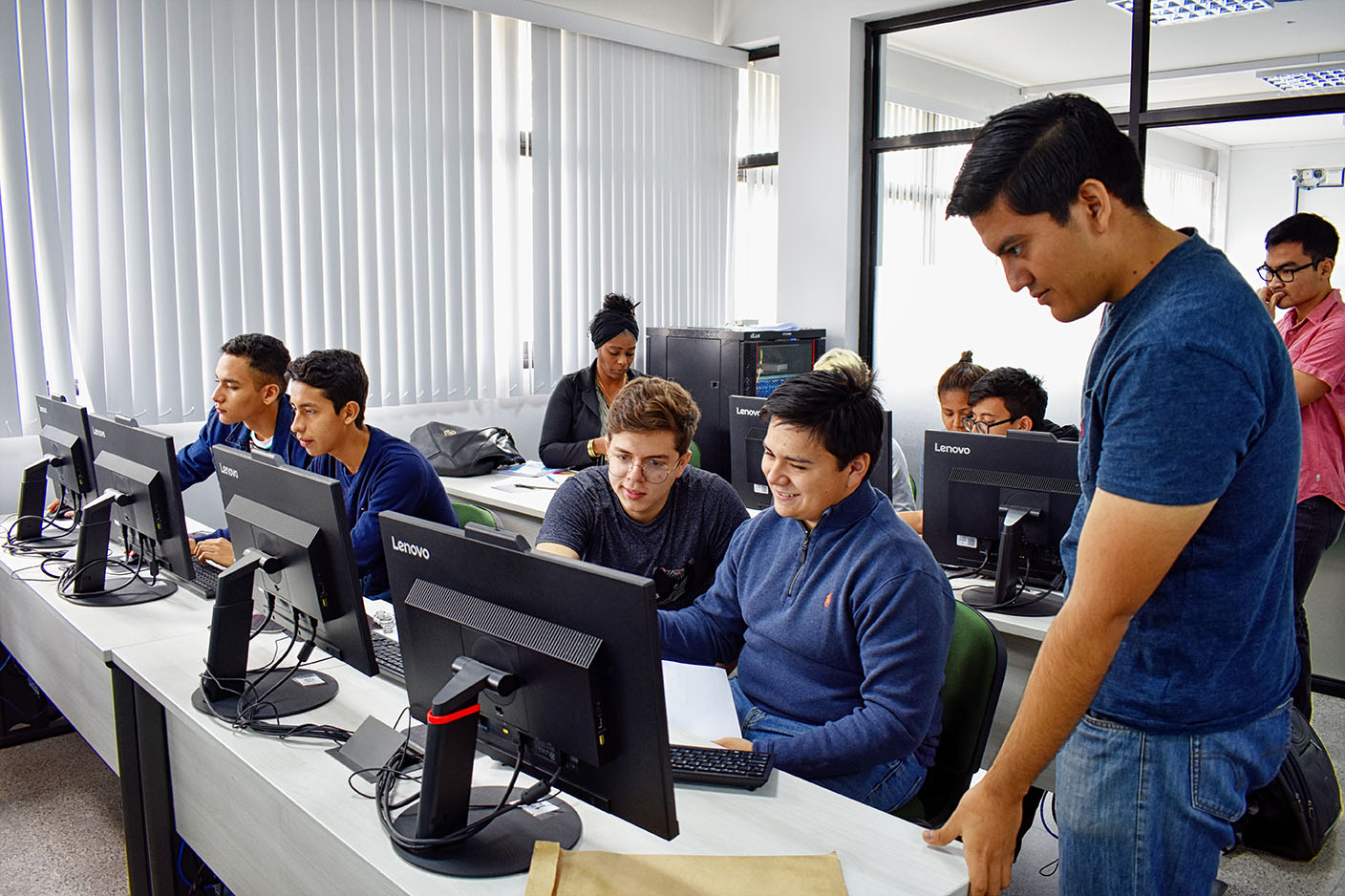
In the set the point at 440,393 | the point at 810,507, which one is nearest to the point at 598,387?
the point at 440,393

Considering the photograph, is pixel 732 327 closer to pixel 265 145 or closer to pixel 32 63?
pixel 265 145

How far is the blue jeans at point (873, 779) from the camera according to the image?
168 cm

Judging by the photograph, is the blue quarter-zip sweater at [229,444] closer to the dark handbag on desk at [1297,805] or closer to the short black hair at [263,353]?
the short black hair at [263,353]

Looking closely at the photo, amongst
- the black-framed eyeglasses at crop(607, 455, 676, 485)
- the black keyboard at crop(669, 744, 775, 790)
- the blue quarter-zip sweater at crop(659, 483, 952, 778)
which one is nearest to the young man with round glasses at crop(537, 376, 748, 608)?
the black-framed eyeglasses at crop(607, 455, 676, 485)

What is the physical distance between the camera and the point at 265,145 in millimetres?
4062

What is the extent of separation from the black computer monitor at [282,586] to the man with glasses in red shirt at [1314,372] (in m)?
2.61

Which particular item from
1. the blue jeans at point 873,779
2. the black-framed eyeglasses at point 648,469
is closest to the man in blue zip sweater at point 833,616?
the blue jeans at point 873,779

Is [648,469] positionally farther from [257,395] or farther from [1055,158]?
[257,395]

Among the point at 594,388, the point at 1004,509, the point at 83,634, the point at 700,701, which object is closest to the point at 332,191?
the point at 594,388

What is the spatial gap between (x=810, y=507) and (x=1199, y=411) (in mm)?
860

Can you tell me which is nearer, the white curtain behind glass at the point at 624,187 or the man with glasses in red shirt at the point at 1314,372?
the man with glasses in red shirt at the point at 1314,372

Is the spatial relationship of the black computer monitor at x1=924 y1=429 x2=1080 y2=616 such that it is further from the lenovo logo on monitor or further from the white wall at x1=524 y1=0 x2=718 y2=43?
the white wall at x1=524 y1=0 x2=718 y2=43

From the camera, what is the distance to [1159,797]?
3.83 feet

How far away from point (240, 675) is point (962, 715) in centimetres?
133
